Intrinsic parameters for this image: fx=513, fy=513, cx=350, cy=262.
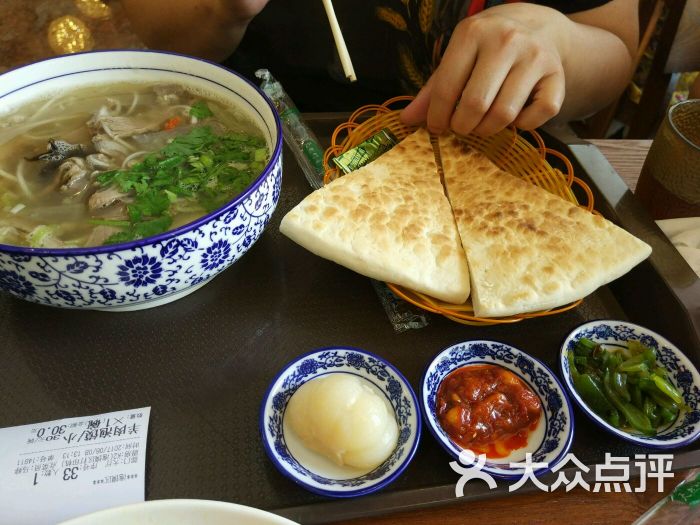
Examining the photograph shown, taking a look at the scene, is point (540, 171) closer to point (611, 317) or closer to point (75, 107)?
point (611, 317)

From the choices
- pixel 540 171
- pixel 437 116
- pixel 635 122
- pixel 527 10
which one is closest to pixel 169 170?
pixel 437 116

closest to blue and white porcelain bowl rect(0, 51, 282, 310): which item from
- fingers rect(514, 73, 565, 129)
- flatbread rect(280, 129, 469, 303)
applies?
flatbread rect(280, 129, 469, 303)

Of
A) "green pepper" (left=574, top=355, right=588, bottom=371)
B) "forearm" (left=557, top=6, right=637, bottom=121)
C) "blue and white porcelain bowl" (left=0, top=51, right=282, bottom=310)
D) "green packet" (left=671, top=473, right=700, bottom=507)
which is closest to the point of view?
"green packet" (left=671, top=473, right=700, bottom=507)

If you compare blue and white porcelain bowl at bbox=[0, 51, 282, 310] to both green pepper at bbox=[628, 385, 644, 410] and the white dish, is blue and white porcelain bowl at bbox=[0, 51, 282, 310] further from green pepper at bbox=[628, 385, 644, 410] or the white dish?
green pepper at bbox=[628, 385, 644, 410]

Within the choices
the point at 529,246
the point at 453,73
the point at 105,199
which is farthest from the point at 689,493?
the point at 105,199

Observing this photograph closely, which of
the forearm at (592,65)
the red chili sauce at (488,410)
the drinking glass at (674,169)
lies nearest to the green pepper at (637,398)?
the red chili sauce at (488,410)

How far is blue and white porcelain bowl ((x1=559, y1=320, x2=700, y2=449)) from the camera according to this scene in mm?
1161

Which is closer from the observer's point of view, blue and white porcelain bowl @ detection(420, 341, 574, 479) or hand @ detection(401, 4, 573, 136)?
blue and white porcelain bowl @ detection(420, 341, 574, 479)

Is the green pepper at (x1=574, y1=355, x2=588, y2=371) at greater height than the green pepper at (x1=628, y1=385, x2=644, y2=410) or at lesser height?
greater

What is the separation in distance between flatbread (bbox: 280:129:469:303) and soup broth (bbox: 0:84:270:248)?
23cm

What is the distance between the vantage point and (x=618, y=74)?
7.13 ft

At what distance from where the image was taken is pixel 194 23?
2.06 m

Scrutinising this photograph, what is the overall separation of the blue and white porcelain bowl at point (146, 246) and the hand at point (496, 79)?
0.62m

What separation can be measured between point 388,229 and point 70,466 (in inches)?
38.3
